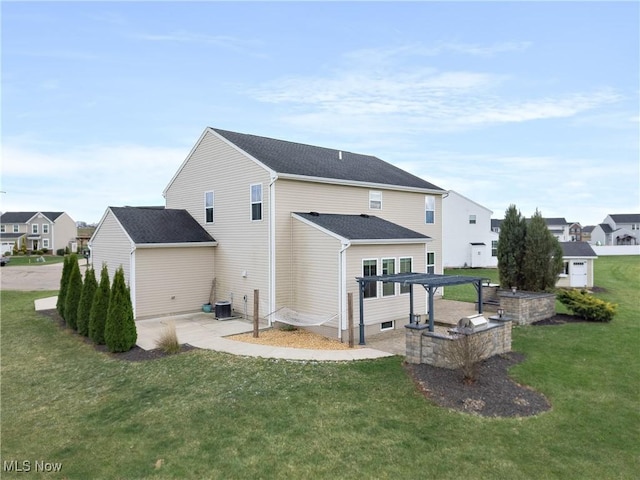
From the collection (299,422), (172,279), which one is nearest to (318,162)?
(172,279)

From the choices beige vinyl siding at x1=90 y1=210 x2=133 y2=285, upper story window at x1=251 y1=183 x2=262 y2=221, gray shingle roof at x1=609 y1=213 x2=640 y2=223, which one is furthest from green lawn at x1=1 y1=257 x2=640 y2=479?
gray shingle roof at x1=609 y1=213 x2=640 y2=223

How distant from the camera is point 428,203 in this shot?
22062 millimetres

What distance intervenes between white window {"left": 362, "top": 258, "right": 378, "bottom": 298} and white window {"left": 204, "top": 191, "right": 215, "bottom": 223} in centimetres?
819

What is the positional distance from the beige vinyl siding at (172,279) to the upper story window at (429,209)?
11.6 m

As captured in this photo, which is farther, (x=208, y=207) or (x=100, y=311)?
(x=208, y=207)

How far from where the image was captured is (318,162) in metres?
18.9

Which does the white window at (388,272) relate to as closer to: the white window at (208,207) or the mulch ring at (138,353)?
the mulch ring at (138,353)

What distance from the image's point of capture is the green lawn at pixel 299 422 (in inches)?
238

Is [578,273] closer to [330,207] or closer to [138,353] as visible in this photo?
[330,207]

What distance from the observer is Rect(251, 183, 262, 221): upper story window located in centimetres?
1576

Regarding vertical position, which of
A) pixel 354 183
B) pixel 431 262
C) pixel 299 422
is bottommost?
pixel 299 422

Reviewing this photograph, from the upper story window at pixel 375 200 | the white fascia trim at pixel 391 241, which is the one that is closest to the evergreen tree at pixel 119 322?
the white fascia trim at pixel 391 241

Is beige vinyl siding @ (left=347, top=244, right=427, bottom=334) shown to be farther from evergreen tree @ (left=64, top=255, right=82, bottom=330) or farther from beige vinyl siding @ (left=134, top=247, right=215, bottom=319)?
Answer: evergreen tree @ (left=64, top=255, right=82, bottom=330)

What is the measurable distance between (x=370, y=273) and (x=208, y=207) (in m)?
8.84
